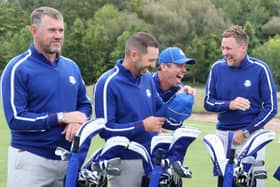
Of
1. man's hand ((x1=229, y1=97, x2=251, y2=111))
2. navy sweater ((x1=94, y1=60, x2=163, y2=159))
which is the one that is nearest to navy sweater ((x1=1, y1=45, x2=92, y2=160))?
navy sweater ((x1=94, y1=60, x2=163, y2=159))

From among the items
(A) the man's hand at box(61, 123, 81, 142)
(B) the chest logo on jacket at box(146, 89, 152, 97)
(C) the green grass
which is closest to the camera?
(A) the man's hand at box(61, 123, 81, 142)

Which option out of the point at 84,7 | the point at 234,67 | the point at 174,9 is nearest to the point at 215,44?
the point at 174,9

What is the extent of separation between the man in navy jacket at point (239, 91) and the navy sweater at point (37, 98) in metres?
1.86

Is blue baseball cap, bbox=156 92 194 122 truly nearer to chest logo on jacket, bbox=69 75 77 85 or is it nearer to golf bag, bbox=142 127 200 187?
golf bag, bbox=142 127 200 187

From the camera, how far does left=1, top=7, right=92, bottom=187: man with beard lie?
16.2 ft

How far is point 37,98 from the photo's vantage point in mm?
5059

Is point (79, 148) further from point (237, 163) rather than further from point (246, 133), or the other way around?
point (246, 133)

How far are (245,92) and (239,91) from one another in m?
0.06

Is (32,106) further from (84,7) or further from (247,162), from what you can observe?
(84,7)

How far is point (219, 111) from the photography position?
22.3ft

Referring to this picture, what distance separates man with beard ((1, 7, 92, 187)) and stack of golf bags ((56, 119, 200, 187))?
18cm

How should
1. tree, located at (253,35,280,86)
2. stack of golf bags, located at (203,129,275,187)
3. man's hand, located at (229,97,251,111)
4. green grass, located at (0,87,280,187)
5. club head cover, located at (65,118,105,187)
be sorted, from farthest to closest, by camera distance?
tree, located at (253,35,280,86), green grass, located at (0,87,280,187), man's hand, located at (229,97,251,111), stack of golf bags, located at (203,129,275,187), club head cover, located at (65,118,105,187)

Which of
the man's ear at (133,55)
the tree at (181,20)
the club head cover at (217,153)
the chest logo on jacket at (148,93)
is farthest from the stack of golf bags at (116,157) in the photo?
the tree at (181,20)

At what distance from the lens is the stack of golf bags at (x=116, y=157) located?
4.76m
